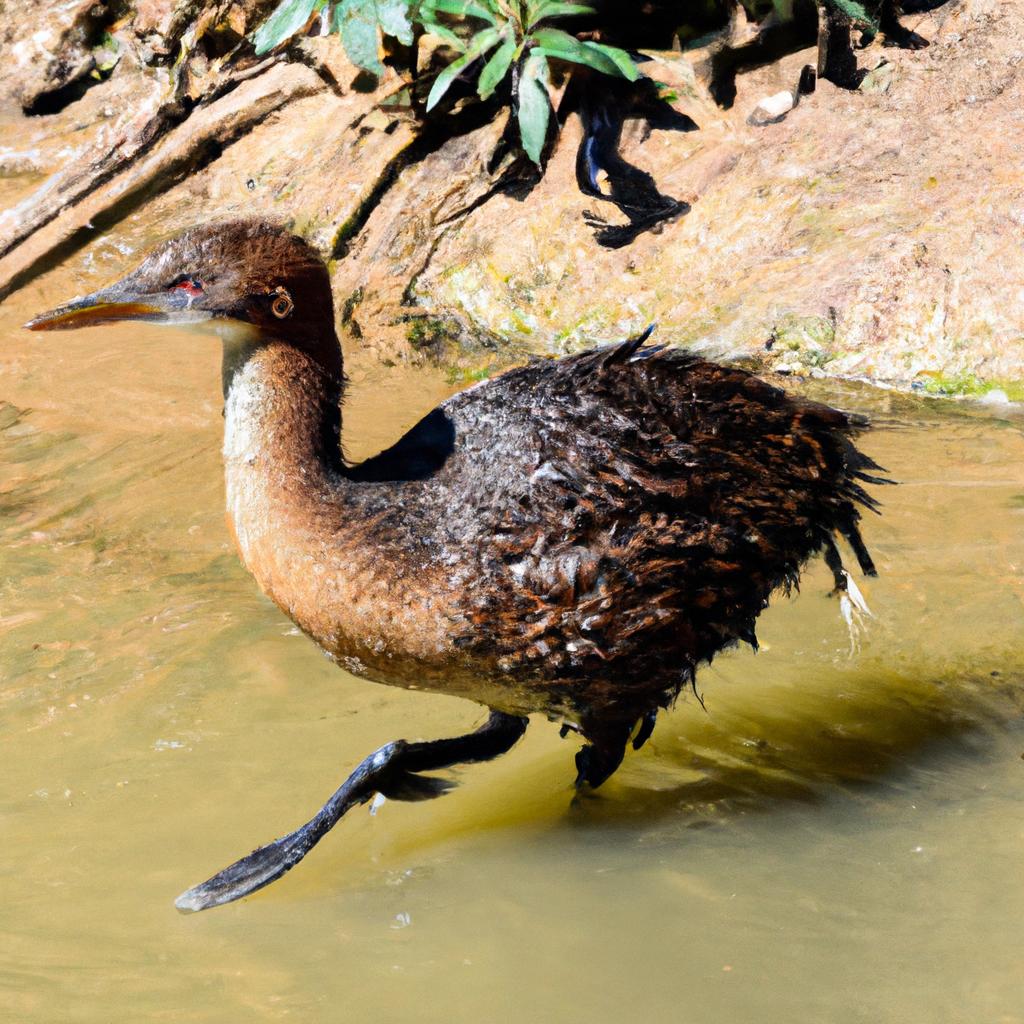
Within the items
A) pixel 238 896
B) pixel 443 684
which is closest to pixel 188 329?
pixel 443 684

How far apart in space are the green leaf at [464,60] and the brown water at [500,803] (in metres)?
1.55

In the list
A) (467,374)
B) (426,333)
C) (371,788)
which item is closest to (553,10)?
(426,333)

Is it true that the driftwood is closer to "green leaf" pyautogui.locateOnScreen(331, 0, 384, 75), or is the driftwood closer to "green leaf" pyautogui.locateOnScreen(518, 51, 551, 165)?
"green leaf" pyautogui.locateOnScreen(331, 0, 384, 75)

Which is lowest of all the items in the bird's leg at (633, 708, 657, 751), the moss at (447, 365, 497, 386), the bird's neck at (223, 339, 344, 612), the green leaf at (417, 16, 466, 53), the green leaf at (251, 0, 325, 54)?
the bird's leg at (633, 708, 657, 751)

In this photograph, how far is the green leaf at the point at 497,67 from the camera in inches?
217

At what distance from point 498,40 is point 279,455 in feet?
10.6

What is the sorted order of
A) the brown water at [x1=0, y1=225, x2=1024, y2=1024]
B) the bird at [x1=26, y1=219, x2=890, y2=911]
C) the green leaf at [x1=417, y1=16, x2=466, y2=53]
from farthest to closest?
the green leaf at [x1=417, y1=16, x2=466, y2=53] < the bird at [x1=26, y1=219, x2=890, y2=911] < the brown water at [x1=0, y1=225, x2=1024, y2=1024]

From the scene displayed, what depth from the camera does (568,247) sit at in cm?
574

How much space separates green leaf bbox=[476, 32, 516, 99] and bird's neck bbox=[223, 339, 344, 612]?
8.57 ft

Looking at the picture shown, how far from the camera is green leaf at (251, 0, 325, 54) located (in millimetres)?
5641

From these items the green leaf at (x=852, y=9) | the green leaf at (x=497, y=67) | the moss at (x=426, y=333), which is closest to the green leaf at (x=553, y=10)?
the green leaf at (x=497, y=67)

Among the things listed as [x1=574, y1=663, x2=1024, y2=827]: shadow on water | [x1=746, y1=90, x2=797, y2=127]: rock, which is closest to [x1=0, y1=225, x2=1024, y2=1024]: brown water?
[x1=574, y1=663, x2=1024, y2=827]: shadow on water

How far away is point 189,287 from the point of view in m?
3.28

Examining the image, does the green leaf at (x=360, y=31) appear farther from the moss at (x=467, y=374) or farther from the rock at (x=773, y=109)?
the rock at (x=773, y=109)
